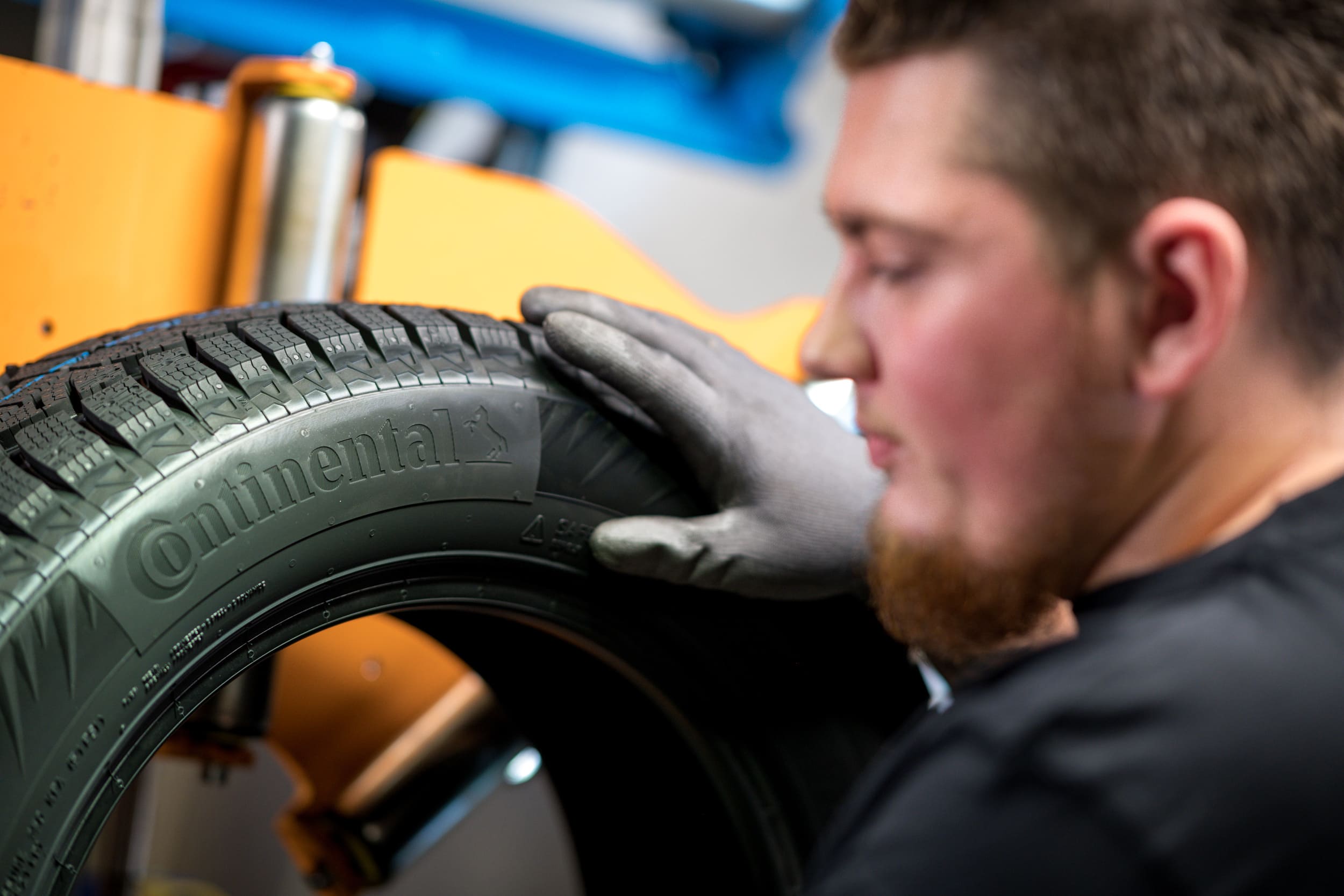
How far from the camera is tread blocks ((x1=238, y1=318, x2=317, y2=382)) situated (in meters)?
0.67

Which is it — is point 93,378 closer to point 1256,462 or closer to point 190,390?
point 190,390

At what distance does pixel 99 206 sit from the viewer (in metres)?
0.90

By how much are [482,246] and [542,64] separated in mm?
893

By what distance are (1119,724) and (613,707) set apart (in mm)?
584

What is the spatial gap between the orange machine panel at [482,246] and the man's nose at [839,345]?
0.54 meters

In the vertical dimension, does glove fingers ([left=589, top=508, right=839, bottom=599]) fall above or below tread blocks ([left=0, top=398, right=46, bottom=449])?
below

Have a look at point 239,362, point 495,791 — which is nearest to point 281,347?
point 239,362

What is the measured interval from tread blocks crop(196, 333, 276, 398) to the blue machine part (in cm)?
116

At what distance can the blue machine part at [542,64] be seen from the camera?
1684mm

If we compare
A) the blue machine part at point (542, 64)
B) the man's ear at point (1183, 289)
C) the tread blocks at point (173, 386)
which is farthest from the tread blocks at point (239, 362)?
the blue machine part at point (542, 64)

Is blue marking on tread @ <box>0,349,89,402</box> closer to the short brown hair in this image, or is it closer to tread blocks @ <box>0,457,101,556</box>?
tread blocks @ <box>0,457,101,556</box>

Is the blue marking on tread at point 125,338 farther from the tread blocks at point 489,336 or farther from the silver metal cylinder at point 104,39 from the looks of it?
the silver metal cylinder at point 104,39

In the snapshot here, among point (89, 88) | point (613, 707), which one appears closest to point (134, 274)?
point (89, 88)

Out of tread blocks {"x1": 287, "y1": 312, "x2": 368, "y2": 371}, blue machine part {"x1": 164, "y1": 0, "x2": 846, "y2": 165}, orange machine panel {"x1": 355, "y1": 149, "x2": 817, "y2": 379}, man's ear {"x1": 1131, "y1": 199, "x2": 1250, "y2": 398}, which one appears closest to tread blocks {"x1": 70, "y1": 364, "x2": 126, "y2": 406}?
tread blocks {"x1": 287, "y1": 312, "x2": 368, "y2": 371}
